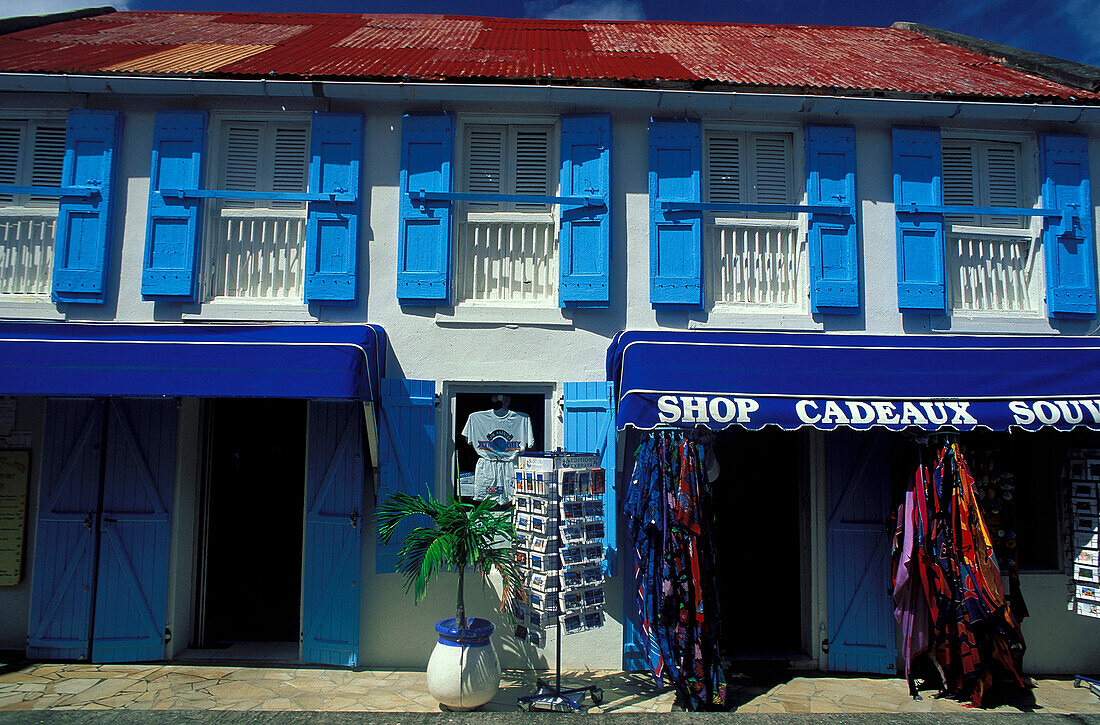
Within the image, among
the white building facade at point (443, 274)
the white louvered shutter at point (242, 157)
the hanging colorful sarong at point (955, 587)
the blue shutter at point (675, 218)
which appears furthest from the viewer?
the white louvered shutter at point (242, 157)

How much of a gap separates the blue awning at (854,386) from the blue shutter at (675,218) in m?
0.86

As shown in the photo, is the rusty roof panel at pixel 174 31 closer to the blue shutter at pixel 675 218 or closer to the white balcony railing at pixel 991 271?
the blue shutter at pixel 675 218

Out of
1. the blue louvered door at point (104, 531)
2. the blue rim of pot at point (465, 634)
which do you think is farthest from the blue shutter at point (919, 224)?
the blue louvered door at point (104, 531)

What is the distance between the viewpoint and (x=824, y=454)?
282 inches

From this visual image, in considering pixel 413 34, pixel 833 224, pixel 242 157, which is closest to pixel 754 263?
pixel 833 224

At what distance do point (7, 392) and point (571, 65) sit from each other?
6.16 m

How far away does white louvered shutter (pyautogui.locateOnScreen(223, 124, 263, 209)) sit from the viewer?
7414mm

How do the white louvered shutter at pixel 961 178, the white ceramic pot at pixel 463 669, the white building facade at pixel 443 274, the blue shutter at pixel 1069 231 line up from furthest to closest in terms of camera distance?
the white louvered shutter at pixel 961 178 < the blue shutter at pixel 1069 231 < the white building facade at pixel 443 274 < the white ceramic pot at pixel 463 669

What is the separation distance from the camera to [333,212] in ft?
23.3

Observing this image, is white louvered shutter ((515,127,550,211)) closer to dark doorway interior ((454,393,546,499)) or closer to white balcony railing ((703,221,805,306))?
white balcony railing ((703,221,805,306))

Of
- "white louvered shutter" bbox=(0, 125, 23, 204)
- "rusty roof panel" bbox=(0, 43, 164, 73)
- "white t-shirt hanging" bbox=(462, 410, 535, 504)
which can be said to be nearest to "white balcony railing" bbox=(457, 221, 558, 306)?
"white t-shirt hanging" bbox=(462, 410, 535, 504)

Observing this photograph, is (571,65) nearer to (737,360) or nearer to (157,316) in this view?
(737,360)

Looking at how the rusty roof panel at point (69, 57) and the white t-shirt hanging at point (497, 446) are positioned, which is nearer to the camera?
the white t-shirt hanging at point (497, 446)

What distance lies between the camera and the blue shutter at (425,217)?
23.0ft
